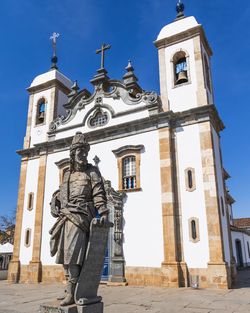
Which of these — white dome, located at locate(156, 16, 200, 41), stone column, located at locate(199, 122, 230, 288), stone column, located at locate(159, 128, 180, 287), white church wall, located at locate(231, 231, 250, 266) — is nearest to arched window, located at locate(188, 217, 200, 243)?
stone column, located at locate(199, 122, 230, 288)

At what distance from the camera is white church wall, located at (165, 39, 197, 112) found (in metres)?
14.6

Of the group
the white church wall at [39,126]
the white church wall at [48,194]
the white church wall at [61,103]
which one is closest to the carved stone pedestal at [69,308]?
the white church wall at [48,194]

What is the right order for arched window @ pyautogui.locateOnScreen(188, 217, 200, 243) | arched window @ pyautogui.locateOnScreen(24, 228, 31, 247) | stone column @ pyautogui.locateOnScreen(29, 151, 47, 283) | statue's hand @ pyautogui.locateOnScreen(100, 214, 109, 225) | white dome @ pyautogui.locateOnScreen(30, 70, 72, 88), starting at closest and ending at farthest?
statue's hand @ pyautogui.locateOnScreen(100, 214, 109, 225)
arched window @ pyautogui.locateOnScreen(188, 217, 200, 243)
stone column @ pyautogui.locateOnScreen(29, 151, 47, 283)
arched window @ pyautogui.locateOnScreen(24, 228, 31, 247)
white dome @ pyautogui.locateOnScreen(30, 70, 72, 88)

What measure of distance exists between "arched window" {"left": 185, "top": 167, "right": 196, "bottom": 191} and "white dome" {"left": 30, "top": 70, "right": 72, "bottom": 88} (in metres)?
11.2

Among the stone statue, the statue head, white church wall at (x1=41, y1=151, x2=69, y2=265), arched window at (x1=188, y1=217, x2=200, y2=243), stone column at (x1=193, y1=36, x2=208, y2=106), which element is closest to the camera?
the stone statue

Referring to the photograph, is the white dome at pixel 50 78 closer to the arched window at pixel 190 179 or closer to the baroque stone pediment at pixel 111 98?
the baroque stone pediment at pixel 111 98

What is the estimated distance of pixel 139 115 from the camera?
1530cm

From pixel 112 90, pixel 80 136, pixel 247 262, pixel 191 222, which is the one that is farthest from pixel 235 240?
pixel 80 136

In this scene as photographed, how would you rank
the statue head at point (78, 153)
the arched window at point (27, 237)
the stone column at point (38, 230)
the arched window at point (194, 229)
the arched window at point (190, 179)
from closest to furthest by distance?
the statue head at point (78, 153) → the arched window at point (194, 229) → the arched window at point (190, 179) → the stone column at point (38, 230) → the arched window at point (27, 237)

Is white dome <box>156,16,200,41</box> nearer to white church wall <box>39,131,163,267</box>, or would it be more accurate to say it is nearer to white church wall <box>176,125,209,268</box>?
white church wall <box>176,125,209,268</box>

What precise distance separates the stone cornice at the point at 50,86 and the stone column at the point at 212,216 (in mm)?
10396

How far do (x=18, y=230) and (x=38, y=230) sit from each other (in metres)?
1.57

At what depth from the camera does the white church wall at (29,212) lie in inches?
651

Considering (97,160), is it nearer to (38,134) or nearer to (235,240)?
(38,134)
